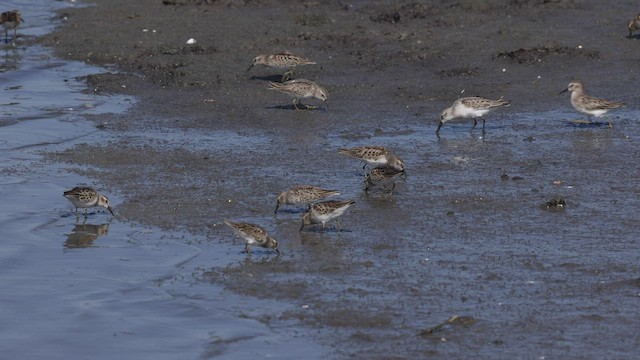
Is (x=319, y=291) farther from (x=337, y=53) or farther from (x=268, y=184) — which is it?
(x=337, y=53)

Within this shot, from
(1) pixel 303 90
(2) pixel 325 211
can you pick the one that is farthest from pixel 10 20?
(2) pixel 325 211

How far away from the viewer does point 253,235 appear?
1288 cm

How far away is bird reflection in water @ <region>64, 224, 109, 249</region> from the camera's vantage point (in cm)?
1416

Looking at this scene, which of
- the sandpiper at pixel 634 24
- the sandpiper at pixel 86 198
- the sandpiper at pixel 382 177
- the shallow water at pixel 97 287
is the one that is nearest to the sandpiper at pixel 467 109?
the sandpiper at pixel 382 177

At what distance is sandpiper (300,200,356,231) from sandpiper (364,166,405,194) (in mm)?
1507

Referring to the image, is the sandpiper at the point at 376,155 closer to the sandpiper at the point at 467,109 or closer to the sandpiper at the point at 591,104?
the sandpiper at the point at 467,109

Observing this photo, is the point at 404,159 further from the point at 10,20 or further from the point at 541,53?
the point at 10,20

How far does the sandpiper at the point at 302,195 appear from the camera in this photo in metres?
14.4

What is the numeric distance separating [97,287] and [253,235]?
173 cm

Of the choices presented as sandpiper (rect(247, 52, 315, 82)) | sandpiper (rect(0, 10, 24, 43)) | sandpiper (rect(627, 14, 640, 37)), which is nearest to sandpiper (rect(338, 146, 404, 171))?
sandpiper (rect(247, 52, 315, 82))

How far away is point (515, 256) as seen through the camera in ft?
42.0

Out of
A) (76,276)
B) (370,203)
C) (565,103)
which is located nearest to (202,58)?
(565,103)

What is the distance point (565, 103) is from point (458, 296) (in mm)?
9238

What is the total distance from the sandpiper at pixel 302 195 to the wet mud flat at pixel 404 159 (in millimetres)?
258
